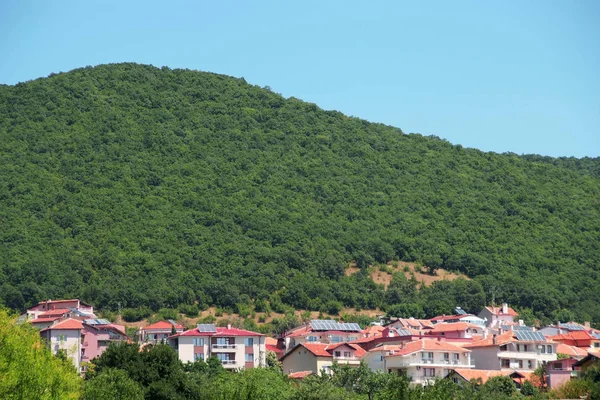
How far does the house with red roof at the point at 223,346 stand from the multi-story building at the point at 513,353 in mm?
16602

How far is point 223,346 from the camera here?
309ft

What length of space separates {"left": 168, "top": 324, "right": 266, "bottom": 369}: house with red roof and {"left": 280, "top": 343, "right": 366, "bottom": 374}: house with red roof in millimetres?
2335

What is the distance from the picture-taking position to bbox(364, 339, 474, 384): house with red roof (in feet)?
278

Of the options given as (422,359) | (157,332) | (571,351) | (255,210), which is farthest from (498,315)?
(255,210)

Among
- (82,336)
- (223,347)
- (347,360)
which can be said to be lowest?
(347,360)

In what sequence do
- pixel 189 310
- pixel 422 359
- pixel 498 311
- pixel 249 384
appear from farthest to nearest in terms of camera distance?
pixel 189 310
pixel 498 311
pixel 422 359
pixel 249 384

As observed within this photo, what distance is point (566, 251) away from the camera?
155m

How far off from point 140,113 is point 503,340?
4323 inches

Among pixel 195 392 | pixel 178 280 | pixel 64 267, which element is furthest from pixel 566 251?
pixel 195 392

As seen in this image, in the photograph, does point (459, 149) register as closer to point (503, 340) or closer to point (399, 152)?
point (399, 152)

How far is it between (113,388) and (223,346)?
35151 mm

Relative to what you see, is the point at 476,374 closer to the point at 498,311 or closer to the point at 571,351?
the point at 571,351

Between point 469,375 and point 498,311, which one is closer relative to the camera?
point 469,375

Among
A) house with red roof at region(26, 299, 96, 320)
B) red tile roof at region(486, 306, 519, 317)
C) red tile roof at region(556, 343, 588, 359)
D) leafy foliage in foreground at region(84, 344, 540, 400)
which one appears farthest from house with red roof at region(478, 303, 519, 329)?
leafy foliage in foreground at region(84, 344, 540, 400)
